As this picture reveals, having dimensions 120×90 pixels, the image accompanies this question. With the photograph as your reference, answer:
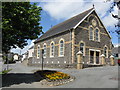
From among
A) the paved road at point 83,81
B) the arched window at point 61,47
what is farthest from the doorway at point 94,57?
the paved road at point 83,81

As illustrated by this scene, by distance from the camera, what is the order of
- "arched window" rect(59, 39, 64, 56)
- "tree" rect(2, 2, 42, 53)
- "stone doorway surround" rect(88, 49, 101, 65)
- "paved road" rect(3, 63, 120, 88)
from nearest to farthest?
"paved road" rect(3, 63, 120, 88) < "tree" rect(2, 2, 42, 53) < "stone doorway surround" rect(88, 49, 101, 65) < "arched window" rect(59, 39, 64, 56)

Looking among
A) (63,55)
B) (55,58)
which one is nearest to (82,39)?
(63,55)

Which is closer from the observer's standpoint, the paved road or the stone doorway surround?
the paved road

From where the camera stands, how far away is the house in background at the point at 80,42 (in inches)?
884

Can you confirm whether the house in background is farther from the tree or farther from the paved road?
the tree

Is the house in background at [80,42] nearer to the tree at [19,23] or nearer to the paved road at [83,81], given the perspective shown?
the paved road at [83,81]

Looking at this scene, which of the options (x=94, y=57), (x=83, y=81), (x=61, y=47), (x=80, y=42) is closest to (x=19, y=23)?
(x=83, y=81)

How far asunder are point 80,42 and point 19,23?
1424cm

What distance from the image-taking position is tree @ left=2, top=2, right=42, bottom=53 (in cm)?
985

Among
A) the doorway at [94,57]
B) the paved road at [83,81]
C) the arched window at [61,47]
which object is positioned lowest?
the paved road at [83,81]

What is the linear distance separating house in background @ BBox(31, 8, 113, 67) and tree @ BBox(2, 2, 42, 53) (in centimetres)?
1041

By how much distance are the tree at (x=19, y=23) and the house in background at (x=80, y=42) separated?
34.1ft

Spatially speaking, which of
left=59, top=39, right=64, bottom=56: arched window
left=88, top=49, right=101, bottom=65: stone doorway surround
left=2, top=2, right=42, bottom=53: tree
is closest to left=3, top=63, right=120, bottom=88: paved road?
left=2, top=2, right=42, bottom=53: tree

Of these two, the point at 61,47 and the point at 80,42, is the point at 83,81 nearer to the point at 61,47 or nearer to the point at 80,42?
the point at 80,42
